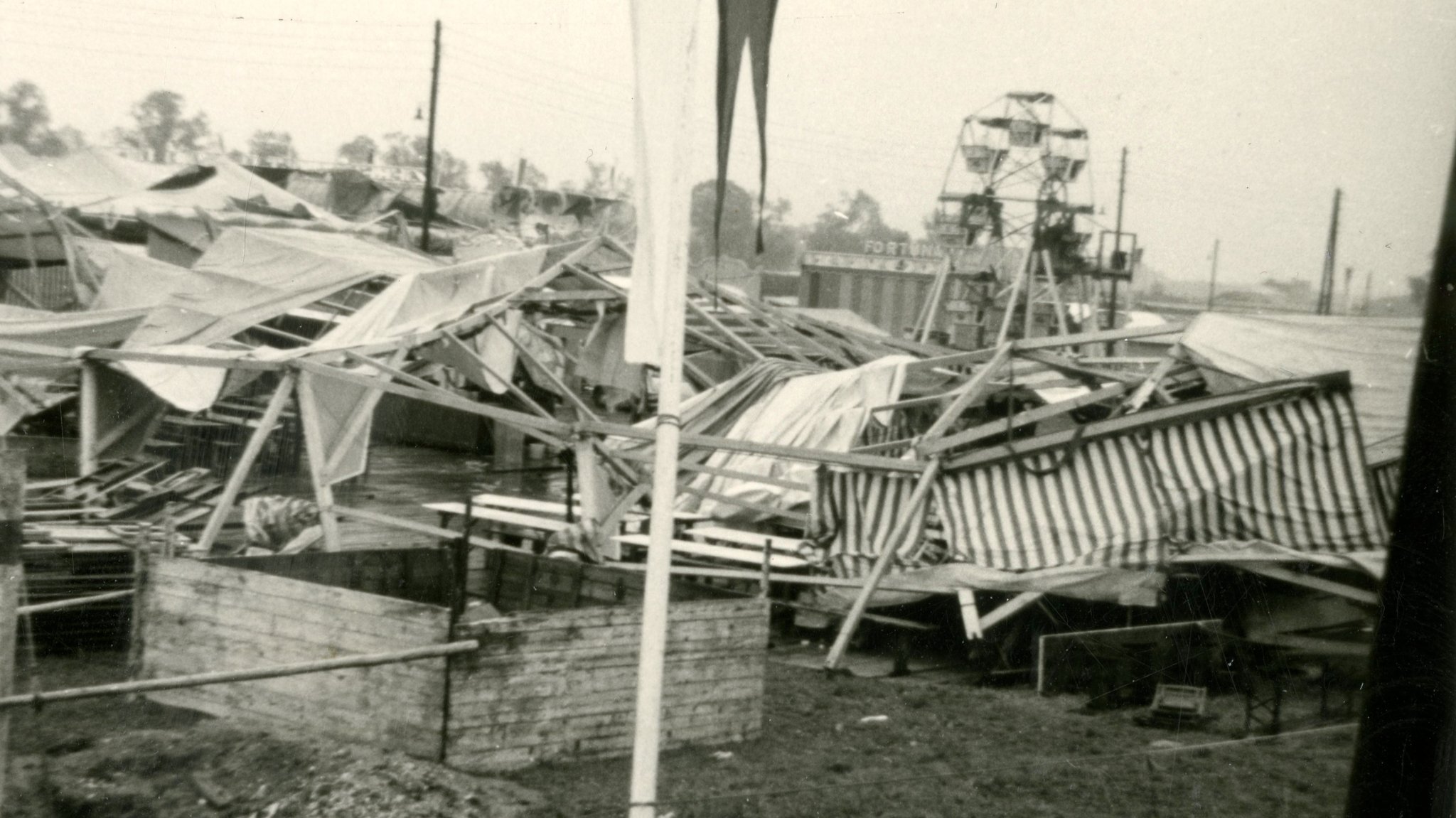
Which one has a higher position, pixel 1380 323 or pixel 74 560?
pixel 1380 323

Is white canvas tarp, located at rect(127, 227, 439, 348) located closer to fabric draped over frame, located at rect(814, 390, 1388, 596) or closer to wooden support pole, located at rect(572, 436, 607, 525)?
wooden support pole, located at rect(572, 436, 607, 525)

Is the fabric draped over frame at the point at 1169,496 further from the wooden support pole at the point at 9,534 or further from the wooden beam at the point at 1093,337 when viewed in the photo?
the wooden support pole at the point at 9,534

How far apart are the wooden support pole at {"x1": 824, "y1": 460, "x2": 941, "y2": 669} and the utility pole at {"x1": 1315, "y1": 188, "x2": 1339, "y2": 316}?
11.7ft

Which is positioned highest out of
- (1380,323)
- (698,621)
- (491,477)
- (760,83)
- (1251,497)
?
(760,83)

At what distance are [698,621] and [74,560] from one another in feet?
16.2

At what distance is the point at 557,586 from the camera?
9312 millimetres

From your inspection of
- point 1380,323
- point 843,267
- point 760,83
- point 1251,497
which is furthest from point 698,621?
point 843,267

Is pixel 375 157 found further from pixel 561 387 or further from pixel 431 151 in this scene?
pixel 561 387

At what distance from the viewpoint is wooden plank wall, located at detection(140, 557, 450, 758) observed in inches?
274

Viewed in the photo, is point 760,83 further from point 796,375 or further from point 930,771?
point 796,375

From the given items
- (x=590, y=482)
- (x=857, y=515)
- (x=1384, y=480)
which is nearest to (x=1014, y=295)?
(x=857, y=515)

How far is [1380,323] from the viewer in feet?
32.8

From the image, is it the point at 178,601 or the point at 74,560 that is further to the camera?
the point at 74,560

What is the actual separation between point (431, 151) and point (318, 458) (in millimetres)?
22906
